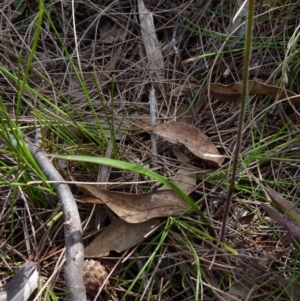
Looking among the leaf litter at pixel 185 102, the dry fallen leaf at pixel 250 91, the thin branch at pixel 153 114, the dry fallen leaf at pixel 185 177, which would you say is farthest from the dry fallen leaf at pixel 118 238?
the dry fallen leaf at pixel 250 91

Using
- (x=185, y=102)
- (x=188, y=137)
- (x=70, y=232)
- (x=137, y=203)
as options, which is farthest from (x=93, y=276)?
(x=185, y=102)

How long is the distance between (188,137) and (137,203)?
0.29 metres

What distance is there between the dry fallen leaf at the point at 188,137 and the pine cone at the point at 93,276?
0.45m

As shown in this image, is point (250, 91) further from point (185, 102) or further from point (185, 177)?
point (185, 177)

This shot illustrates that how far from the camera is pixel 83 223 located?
152 cm

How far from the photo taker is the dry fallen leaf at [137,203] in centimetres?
149

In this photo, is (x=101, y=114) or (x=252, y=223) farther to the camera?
(x=101, y=114)

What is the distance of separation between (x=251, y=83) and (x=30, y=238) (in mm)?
808

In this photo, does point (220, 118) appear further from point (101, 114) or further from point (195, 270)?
point (195, 270)

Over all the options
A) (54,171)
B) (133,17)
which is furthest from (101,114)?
(133,17)

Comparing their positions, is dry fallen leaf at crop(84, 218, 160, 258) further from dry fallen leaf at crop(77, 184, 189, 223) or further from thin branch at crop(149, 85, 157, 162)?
thin branch at crop(149, 85, 157, 162)

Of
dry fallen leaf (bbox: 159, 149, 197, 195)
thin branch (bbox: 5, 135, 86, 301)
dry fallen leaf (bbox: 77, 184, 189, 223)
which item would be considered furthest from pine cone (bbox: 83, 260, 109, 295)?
dry fallen leaf (bbox: 159, 149, 197, 195)

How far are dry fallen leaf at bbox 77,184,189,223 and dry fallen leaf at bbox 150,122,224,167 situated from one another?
19cm

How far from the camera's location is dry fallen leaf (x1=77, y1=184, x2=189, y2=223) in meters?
1.49
